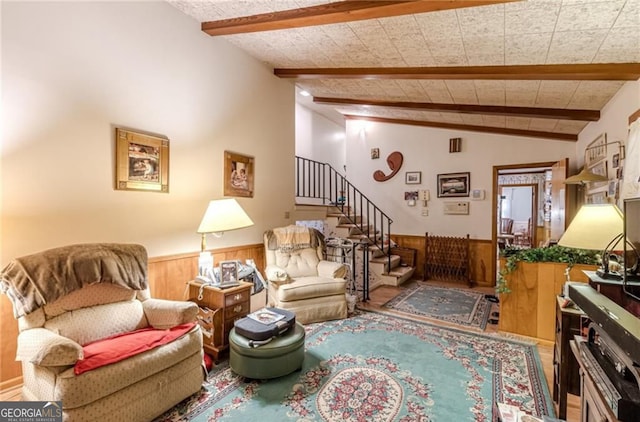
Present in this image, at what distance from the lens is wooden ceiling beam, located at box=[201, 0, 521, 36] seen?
6.87 ft

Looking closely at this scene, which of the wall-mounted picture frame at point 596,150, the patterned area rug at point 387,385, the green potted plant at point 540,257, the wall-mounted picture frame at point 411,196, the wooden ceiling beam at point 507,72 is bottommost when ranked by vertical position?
the patterned area rug at point 387,385

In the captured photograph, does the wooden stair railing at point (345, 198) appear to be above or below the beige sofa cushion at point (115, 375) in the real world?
above

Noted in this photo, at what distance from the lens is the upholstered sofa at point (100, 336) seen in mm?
1583

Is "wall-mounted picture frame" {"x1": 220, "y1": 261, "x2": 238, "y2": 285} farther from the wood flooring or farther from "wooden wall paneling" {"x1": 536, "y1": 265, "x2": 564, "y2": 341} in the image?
"wooden wall paneling" {"x1": 536, "y1": 265, "x2": 564, "y2": 341}

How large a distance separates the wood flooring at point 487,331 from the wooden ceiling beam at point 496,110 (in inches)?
103

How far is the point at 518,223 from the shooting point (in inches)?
407

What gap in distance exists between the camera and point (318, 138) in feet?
24.0

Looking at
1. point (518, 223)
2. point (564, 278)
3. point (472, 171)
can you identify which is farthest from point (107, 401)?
point (518, 223)

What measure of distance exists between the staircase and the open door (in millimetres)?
2421

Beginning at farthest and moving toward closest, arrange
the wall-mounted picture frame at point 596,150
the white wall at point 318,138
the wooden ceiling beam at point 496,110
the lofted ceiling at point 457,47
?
the white wall at point 318,138 < the wooden ceiling beam at point 496,110 < the wall-mounted picture frame at point 596,150 < the lofted ceiling at point 457,47

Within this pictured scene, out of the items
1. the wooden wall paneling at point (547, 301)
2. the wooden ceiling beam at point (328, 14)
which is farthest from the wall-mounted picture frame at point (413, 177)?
the wooden ceiling beam at point (328, 14)

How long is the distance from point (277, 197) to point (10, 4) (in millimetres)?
3045

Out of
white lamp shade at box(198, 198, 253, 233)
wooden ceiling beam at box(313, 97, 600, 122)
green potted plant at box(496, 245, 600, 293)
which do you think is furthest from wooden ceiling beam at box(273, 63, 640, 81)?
white lamp shade at box(198, 198, 253, 233)

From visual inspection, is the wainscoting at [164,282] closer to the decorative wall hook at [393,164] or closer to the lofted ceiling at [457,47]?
the lofted ceiling at [457,47]
